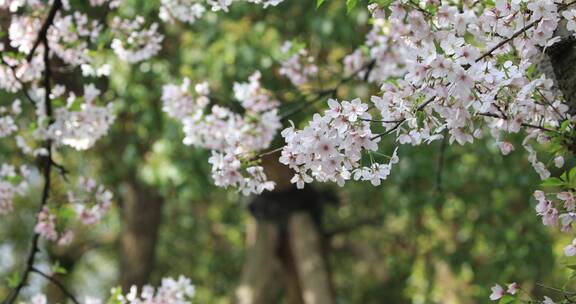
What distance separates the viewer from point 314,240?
7.22 metres

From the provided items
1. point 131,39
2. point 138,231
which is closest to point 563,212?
point 131,39

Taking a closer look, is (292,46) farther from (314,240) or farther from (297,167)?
(314,240)

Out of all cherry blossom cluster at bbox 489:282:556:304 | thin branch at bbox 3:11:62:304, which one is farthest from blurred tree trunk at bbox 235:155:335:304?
cherry blossom cluster at bbox 489:282:556:304

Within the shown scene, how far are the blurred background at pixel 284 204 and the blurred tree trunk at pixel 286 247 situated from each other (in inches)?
0.8

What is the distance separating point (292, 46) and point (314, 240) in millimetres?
3888

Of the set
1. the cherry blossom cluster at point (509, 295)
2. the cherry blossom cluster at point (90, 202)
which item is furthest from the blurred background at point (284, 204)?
the cherry blossom cluster at point (509, 295)

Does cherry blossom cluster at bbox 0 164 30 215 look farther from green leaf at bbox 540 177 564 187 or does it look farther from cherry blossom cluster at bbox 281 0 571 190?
green leaf at bbox 540 177 564 187

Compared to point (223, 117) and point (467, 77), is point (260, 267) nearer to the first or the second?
point (223, 117)

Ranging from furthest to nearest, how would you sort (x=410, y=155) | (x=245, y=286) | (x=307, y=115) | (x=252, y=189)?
(x=245, y=286) → (x=410, y=155) → (x=307, y=115) → (x=252, y=189)

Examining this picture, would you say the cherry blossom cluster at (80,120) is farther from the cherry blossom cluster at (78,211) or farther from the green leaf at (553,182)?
the green leaf at (553,182)

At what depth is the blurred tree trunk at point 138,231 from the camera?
765 cm

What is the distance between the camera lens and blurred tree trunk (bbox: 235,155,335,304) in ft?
22.8

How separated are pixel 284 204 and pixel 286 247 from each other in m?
0.46

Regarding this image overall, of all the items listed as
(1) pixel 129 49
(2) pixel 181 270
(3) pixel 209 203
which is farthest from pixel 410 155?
(2) pixel 181 270
